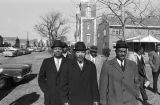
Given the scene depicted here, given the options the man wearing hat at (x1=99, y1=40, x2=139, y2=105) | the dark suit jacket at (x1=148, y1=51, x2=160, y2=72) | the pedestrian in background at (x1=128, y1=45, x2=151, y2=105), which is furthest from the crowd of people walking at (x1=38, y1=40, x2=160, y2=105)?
the dark suit jacket at (x1=148, y1=51, x2=160, y2=72)

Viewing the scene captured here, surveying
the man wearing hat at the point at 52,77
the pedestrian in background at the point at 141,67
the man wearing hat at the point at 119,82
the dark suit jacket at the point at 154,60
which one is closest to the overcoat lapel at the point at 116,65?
the man wearing hat at the point at 119,82

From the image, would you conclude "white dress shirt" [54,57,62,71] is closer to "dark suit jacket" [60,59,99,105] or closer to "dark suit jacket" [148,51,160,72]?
"dark suit jacket" [60,59,99,105]

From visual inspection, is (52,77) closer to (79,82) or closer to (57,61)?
(57,61)

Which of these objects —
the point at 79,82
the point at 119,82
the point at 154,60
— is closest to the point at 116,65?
the point at 119,82

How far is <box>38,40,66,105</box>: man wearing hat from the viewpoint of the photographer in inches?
185

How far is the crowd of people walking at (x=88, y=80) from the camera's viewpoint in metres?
4.07

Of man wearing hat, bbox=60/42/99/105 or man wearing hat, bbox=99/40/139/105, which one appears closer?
man wearing hat, bbox=99/40/139/105

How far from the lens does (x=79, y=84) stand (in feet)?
14.2

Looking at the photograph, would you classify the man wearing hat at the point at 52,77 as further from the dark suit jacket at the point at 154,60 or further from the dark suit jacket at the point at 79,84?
the dark suit jacket at the point at 154,60

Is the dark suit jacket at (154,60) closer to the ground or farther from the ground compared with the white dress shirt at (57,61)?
closer to the ground

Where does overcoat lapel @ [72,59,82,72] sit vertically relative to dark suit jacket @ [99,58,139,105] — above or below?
above

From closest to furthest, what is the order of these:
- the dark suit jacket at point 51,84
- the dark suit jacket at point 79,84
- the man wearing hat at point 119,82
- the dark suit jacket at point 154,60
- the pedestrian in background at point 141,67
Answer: the man wearing hat at point 119,82
the dark suit jacket at point 79,84
the dark suit jacket at point 51,84
the pedestrian in background at point 141,67
the dark suit jacket at point 154,60

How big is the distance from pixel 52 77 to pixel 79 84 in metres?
0.63

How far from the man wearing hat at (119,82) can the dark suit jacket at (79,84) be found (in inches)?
10.9
